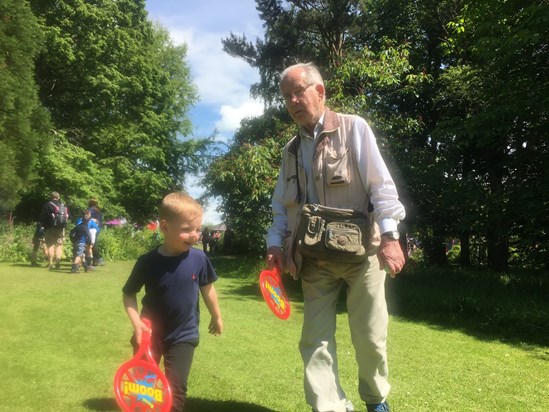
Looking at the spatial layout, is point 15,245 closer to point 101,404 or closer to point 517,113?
point 101,404

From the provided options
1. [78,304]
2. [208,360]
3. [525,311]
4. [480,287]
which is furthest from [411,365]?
[480,287]

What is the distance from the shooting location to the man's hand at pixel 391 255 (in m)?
2.96

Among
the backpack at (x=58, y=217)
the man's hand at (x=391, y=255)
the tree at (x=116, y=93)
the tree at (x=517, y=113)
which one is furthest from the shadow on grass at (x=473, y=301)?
the tree at (x=116, y=93)

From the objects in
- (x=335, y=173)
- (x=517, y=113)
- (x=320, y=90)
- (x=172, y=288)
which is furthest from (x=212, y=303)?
(x=517, y=113)

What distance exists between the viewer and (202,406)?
12.1ft

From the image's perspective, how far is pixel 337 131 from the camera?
324 centimetres

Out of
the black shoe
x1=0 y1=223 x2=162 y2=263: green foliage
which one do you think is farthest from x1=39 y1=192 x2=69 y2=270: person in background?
the black shoe

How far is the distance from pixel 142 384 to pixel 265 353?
270cm

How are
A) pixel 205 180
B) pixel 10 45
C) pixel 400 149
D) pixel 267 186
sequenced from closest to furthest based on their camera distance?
pixel 267 186 < pixel 400 149 < pixel 205 180 < pixel 10 45

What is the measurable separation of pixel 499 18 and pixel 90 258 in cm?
1077

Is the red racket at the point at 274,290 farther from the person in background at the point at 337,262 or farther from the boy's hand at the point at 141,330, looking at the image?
the boy's hand at the point at 141,330

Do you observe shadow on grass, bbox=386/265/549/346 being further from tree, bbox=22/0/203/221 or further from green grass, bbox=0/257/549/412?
tree, bbox=22/0/203/221

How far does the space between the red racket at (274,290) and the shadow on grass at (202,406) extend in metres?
0.70

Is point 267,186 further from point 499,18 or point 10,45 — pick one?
point 10,45
